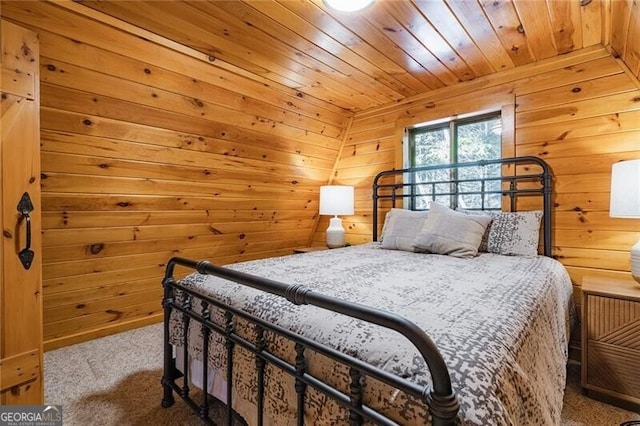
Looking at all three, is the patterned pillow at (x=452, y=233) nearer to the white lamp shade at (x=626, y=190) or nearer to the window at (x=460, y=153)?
the window at (x=460, y=153)

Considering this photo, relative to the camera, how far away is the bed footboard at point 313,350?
63cm

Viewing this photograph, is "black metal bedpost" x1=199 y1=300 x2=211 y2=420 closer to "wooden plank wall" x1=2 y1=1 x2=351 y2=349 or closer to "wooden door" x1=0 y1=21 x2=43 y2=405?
"wooden door" x1=0 y1=21 x2=43 y2=405

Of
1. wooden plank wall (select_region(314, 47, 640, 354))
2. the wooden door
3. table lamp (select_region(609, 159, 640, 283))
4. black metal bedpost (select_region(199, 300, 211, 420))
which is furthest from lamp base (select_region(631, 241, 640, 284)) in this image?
the wooden door

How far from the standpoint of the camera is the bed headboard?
7.71ft

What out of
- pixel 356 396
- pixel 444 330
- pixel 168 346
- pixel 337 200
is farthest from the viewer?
pixel 337 200

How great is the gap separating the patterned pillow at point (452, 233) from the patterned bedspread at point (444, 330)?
316mm

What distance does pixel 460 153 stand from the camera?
286 centimetres

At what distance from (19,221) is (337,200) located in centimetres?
234

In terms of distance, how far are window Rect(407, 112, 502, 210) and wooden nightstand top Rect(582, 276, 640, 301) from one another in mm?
849

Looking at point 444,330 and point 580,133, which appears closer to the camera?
point 444,330

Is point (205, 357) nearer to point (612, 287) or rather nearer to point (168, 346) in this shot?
point (168, 346)

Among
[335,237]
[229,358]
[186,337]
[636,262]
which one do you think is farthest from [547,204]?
[186,337]

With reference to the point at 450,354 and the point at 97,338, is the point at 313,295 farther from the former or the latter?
the point at 97,338

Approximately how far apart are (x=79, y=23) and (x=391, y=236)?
91.5 inches
